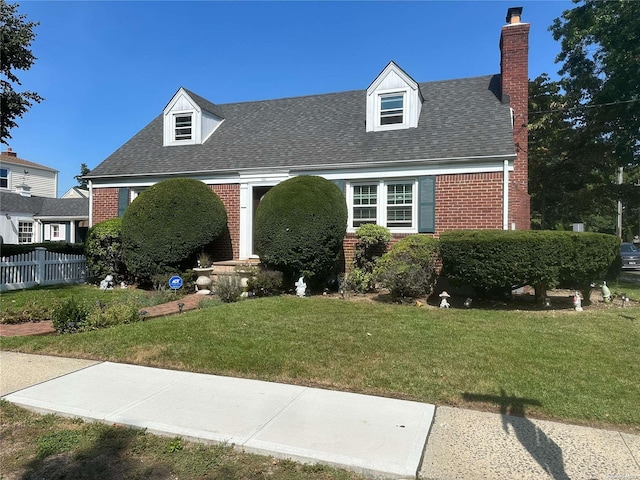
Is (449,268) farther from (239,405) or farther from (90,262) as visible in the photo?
(90,262)

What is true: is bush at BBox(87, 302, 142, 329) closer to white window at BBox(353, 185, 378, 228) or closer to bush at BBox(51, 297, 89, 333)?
bush at BBox(51, 297, 89, 333)

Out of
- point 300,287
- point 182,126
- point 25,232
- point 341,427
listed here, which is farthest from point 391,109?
point 25,232

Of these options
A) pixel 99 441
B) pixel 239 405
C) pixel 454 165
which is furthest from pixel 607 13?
pixel 99 441

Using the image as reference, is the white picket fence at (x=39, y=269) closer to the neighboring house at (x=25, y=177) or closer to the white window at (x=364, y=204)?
the white window at (x=364, y=204)

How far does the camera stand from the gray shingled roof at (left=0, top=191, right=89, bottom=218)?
1088 inches

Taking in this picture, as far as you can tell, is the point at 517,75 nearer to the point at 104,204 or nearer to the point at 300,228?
the point at 300,228

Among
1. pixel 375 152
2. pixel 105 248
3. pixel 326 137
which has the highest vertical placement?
pixel 326 137

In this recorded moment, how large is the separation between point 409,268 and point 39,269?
10314 millimetres

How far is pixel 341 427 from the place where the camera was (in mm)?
3510

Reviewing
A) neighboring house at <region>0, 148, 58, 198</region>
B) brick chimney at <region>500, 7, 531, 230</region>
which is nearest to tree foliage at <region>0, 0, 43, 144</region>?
brick chimney at <region>500, 7, 531, 230</region>

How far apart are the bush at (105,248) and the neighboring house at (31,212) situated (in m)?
18.1

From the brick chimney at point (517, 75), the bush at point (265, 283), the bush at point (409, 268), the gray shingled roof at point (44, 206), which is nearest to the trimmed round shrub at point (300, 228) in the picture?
the bush at point (265, 283)

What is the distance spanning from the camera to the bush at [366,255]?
33.1ft

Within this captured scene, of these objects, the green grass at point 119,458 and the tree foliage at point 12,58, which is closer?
the green grass at point 119,458
